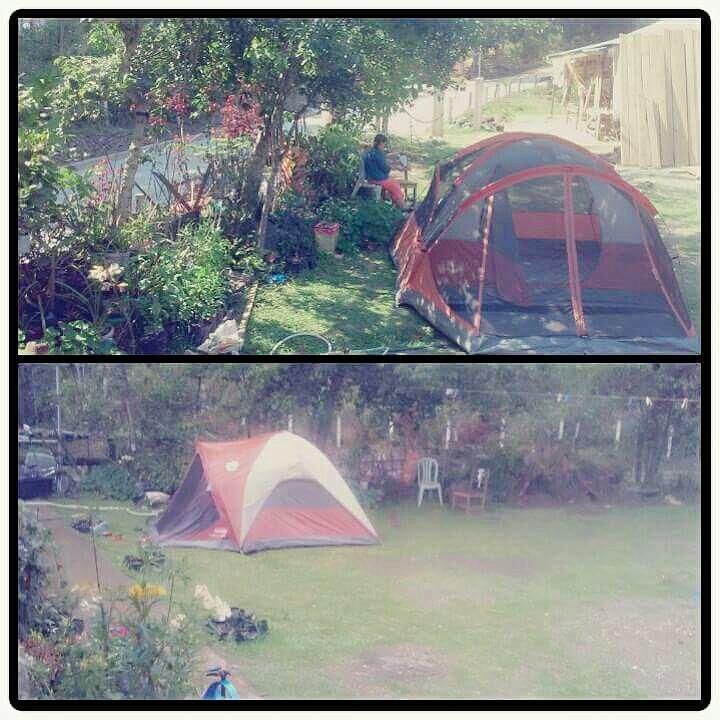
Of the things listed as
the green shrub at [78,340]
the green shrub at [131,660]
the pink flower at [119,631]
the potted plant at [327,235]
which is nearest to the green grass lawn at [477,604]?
the green shrub at [131,660]

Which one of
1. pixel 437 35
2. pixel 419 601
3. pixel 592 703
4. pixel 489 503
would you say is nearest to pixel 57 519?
pixel 419 601

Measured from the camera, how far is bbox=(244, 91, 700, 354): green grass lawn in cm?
672

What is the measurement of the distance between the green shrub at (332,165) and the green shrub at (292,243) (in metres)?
0.65

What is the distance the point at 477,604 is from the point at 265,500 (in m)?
1.49

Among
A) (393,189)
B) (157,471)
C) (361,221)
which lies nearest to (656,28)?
(393,189)

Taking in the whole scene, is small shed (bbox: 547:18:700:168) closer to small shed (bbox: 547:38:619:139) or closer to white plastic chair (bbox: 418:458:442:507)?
small shed (bbox: 547:38:619:139)

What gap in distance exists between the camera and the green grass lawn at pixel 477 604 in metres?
5.74

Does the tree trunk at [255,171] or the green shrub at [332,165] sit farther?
the green shrub at [332,165]

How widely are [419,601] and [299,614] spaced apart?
2.48ft

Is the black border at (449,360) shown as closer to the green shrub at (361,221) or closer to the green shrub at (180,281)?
the green shrub at (180,281)

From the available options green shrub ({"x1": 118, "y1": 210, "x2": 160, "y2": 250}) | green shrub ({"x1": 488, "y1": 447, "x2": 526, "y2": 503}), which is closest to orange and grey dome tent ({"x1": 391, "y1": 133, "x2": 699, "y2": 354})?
green shrub ({"x1": 488, "y1": 447, "x2": 526, "y2": 503})

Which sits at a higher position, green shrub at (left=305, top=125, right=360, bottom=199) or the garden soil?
green shrub at (left=305, top=125, right=360, bottom=199)

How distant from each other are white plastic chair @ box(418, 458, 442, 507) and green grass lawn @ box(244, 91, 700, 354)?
760mm

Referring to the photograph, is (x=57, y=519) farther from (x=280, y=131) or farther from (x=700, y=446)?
(x=700, y=446)
